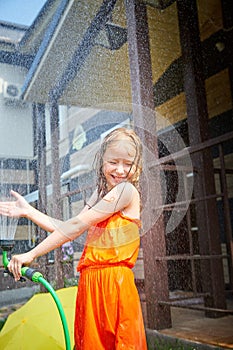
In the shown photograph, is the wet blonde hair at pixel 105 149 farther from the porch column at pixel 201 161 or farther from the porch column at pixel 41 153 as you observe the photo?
the porch column at pixel 41 153

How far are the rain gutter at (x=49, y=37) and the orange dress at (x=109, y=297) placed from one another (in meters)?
2.00

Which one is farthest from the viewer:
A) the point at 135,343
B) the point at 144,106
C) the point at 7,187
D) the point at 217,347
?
the point at 7,187

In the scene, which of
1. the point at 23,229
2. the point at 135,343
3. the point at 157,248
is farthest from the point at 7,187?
the point at 135,343

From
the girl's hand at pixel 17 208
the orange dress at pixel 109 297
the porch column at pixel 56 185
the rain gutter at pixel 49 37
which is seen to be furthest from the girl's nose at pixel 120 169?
the rain gutter at pixel 49 37

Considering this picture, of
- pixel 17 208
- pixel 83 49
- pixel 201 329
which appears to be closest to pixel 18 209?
pixel 17 208

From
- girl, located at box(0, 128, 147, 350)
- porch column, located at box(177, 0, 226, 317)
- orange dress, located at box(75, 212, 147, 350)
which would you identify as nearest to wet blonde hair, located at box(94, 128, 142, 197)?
girl, located at box(0, 128, 147, 350)

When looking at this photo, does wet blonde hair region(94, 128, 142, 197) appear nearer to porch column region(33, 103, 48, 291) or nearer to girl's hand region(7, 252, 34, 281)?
girl's hand region(7, 252, 34, 281)

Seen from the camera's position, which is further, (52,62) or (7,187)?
(7,187)

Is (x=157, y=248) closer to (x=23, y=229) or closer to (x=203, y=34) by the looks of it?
(x=23, y=229)

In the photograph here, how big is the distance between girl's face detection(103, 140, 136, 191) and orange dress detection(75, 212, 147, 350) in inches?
6.1

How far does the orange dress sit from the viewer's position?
101 centimetres

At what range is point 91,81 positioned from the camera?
10.2 ft

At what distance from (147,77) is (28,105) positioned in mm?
1380

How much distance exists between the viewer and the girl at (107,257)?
1012 millimetres
